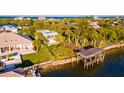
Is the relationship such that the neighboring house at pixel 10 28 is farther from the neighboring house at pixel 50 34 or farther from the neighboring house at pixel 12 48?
the neighboring house at pixel 50 34

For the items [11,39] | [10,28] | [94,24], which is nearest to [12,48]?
[11,39]

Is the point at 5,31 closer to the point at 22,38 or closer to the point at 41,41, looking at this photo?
the point at 22,38

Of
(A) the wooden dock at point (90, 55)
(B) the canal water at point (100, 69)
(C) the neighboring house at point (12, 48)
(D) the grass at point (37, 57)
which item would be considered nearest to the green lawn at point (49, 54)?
(D) the grass at point (37, 57)

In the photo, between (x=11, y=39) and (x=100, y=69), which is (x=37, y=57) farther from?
(x=100, y=69)
